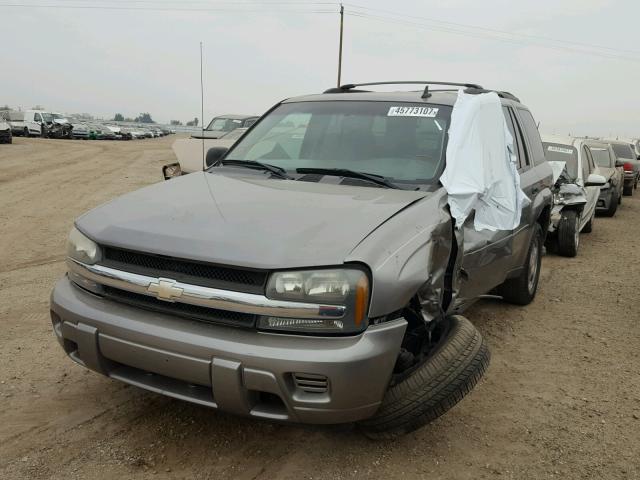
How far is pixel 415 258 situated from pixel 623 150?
19186 millimetres

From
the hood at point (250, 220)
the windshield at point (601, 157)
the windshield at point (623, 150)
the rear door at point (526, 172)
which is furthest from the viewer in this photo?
the windshield at point (623, 150)

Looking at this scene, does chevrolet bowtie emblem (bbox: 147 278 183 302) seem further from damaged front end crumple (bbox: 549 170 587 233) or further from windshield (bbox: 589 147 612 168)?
windshield (bbox: 589 147 612 168)

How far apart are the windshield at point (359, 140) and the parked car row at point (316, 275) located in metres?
0.01

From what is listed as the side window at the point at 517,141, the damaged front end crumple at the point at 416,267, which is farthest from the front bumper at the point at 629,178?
the damaged front end crumple at the point at 416,267

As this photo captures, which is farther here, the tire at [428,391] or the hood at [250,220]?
the tire at [428,391]

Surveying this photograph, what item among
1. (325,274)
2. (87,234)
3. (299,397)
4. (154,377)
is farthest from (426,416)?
(87,234)

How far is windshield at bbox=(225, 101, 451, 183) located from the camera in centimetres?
347

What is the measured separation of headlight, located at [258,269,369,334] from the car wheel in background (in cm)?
639

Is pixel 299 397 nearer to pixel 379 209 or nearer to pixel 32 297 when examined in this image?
pixel 379 209

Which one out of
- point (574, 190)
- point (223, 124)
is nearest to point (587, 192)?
point (574, 190)

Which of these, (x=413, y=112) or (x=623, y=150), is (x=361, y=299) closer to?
(x=413, y=112)

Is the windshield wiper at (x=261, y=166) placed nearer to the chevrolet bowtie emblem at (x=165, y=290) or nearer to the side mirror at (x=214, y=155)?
the side mirror at (x=214, y=155)

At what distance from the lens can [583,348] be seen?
4441 mm

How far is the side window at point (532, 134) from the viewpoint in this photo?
17.1 feet
